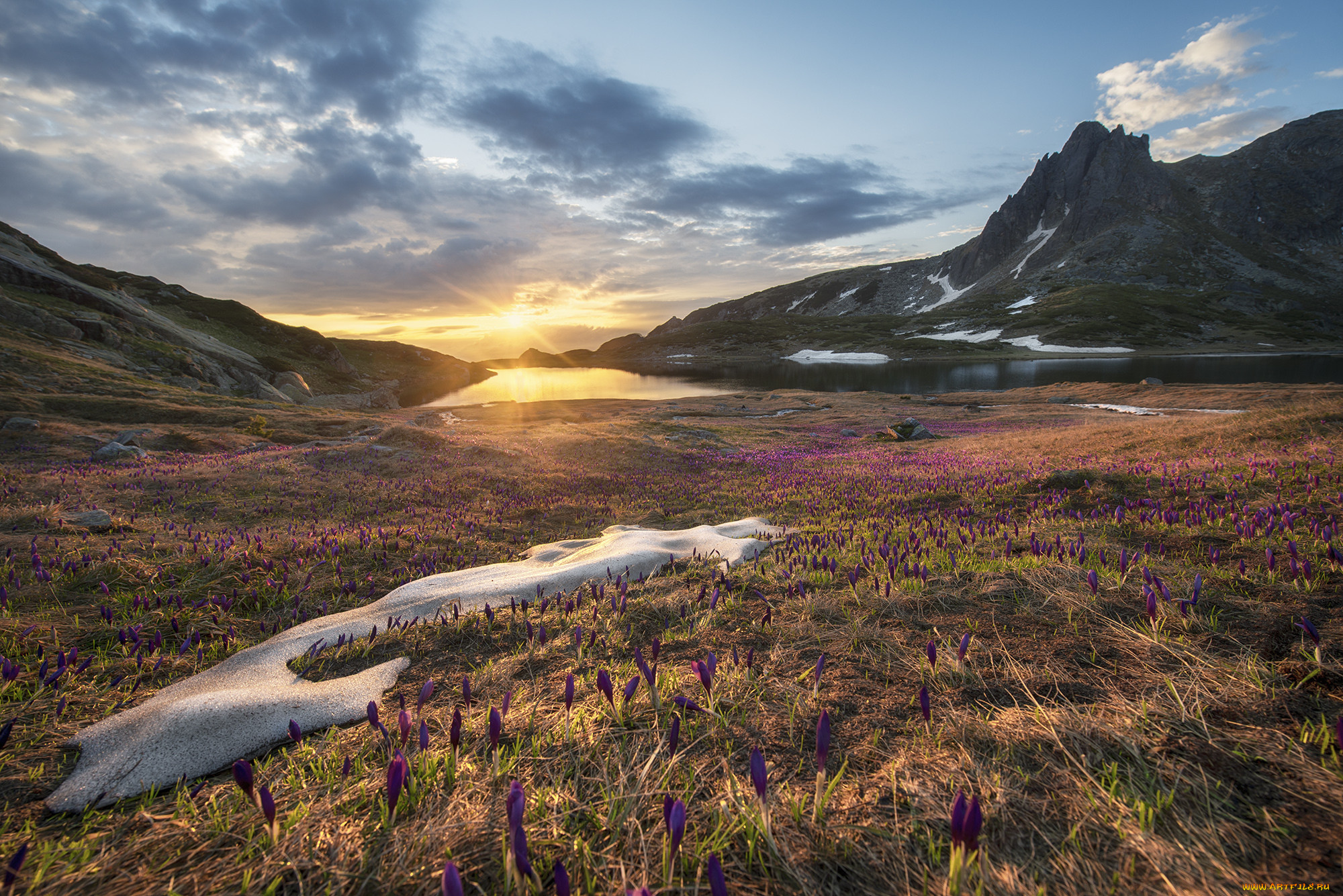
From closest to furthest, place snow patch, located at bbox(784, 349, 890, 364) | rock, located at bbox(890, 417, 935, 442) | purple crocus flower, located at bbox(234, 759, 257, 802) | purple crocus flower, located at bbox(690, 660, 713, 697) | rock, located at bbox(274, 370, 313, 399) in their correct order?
1. purple crocus flower, located at bbox(234, 759, 257, 802)
2. purple crocus flower, located at bbox(690, 660, 713, 697)
3. rock, located at bbox(890, 417, 935, 442)
4. rock, located at bbox(274, 370, 313, 399)
5. snow patch, located at bbox(784, 349, 890, 364)

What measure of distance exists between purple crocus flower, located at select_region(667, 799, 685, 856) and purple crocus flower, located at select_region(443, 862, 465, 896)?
27.2 inches

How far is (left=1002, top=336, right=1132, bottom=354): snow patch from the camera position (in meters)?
128

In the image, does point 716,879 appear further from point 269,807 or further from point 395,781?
point 269,807

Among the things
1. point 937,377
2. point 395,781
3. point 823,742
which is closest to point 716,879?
point 823,742

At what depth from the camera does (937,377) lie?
96125 mm

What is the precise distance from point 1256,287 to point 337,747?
11048 inches

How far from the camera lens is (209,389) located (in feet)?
166

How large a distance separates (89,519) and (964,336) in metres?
193

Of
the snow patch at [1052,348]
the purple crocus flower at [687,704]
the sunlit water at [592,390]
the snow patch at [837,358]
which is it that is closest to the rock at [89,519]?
the purple crocus flower at [687,704]

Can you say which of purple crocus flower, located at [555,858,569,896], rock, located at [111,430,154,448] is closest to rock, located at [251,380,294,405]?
rock, located at [111,430,154,448]

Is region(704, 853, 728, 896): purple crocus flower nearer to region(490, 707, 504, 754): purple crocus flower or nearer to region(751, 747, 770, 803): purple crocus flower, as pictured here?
region(751, 747, 770, 803): purple crocus flower

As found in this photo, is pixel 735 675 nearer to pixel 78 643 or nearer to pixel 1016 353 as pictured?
pixel 78 643

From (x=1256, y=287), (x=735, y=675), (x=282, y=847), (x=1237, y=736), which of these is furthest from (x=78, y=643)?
(x=1256, y=287)

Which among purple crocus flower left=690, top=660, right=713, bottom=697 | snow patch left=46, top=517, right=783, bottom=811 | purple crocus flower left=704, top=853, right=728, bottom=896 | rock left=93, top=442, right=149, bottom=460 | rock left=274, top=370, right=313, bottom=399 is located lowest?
snow patch left=46, top=517, right=783, bottom=811
